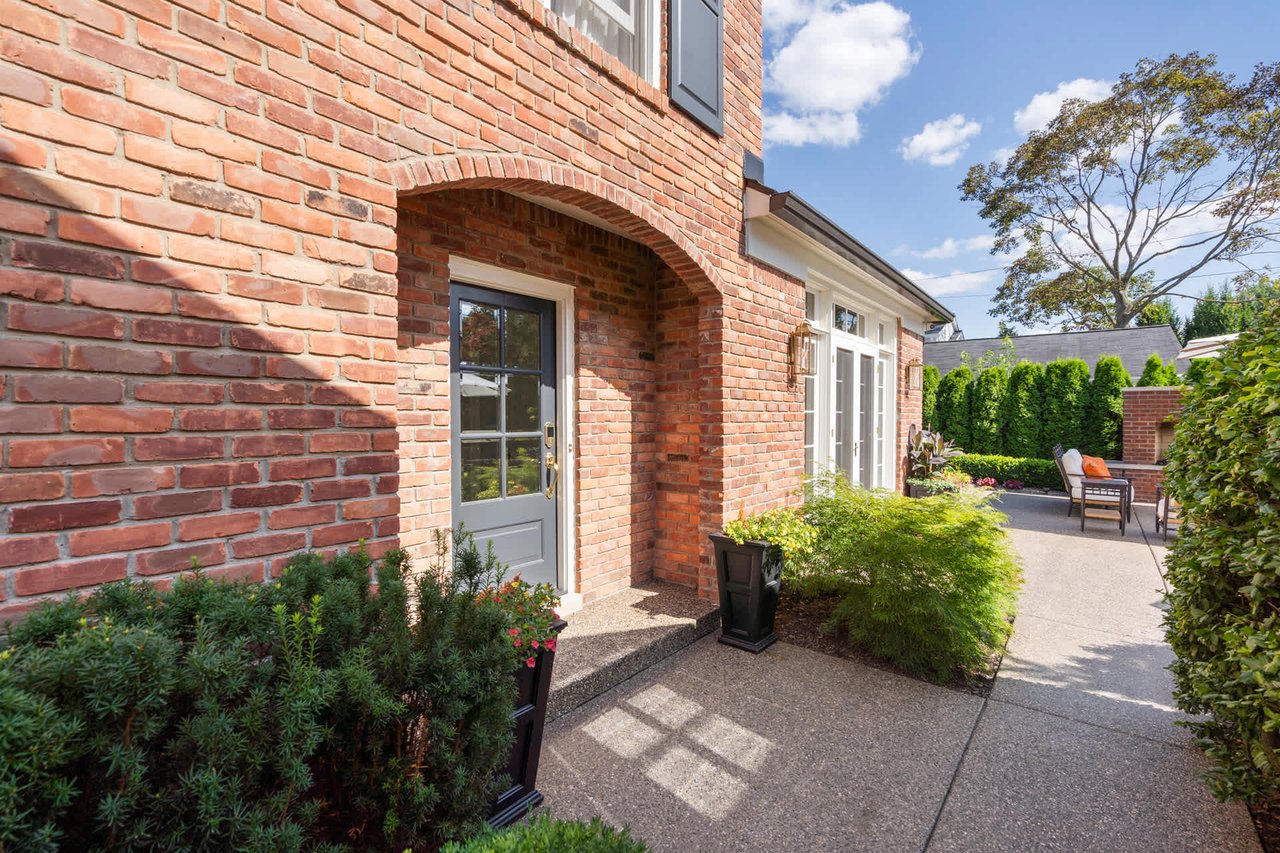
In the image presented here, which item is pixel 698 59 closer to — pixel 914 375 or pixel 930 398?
pixel 914 375

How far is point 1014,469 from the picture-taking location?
41.9ft

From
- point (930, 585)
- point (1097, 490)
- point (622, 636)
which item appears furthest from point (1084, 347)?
point (622, 636)

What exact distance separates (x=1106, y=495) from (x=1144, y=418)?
4672 mm

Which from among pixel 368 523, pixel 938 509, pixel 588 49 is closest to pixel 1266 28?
pixel 938 509

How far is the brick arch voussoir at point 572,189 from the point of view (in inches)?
92.0

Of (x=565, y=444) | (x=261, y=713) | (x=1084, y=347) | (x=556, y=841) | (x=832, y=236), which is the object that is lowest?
(x=556, y=841)

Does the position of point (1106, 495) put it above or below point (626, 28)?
below

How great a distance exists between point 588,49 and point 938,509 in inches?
137

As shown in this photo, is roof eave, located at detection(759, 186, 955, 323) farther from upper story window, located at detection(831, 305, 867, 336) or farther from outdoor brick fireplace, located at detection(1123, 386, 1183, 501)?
outdoor brick fireplace, located at detection(1123, 386, 1183, 501)

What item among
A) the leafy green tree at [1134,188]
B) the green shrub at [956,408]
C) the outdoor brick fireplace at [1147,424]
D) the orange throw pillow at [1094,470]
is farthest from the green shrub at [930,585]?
the leafy green tree at [1134,188]

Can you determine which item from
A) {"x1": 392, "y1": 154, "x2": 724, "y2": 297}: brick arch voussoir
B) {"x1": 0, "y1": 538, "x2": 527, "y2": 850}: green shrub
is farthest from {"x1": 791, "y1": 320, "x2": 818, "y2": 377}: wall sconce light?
{"x1": 0, "y1": 538, "x2": 527, "y2": 850}: green shrub

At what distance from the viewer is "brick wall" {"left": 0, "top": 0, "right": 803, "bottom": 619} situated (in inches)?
58.2

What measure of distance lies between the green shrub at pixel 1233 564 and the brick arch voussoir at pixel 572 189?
2.66m

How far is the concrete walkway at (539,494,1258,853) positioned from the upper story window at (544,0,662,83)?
12.5ft
